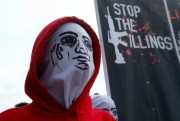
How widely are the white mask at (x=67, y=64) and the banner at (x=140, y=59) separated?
2.36 feet

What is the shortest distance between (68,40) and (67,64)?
3.2 inches

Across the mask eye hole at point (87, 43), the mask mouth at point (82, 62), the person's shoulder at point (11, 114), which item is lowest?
the person's shoulder at point (11, 114)

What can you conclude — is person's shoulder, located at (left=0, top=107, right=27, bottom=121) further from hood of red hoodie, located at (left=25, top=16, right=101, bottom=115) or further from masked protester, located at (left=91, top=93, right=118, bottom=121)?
masked protester, located at (left=91, top=93, right=118, bottom=121)

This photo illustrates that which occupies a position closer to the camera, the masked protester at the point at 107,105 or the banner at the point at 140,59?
the masked protester at the point at 107,105

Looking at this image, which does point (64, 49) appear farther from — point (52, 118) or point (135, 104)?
point (135, 104)

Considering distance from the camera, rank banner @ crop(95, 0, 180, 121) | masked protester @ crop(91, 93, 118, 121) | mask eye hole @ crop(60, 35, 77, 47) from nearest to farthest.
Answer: mask eye hole @ crop(60, 35, 77, 47), masked protester @ crop(91, 93, 118, 121), banner @ crop(95, 0, 180, 121)

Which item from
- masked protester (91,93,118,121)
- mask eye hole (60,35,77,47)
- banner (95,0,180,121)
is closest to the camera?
mask eye hole (60,35,77,47)

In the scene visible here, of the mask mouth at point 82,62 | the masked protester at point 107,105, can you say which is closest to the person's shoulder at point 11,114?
the mask mouth at point 82,62

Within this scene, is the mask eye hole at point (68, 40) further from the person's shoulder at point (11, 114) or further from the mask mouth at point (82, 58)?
the person's shoulder at point (11, 114)

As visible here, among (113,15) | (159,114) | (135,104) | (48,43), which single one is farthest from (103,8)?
(48,43)

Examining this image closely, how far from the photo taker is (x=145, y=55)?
1.70 meters

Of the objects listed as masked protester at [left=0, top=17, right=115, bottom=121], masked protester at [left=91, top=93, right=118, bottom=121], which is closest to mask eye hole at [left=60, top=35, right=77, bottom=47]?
masked protester at [left=0, top=17, right=115, bottom=121]

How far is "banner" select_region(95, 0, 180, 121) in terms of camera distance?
154 cm

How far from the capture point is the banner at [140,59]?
154 cm
